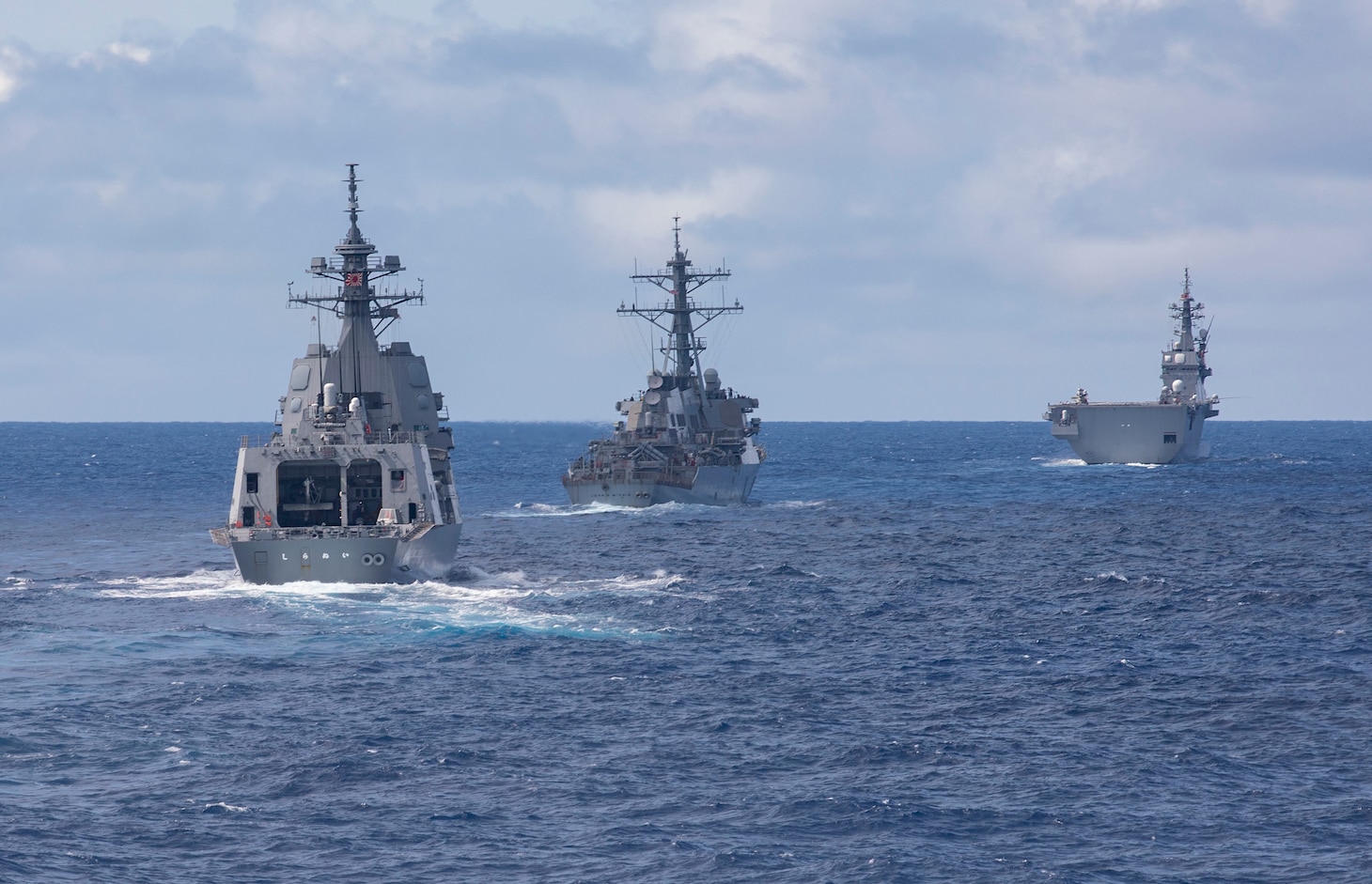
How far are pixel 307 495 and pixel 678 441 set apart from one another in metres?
41.4

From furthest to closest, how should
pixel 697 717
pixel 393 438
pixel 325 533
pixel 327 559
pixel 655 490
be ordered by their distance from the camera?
pixel 655 490 < pixel 393 438 < pixel 325 533 < pixel 327 559 < pixel 697 717

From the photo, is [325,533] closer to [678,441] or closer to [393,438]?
[393,438]

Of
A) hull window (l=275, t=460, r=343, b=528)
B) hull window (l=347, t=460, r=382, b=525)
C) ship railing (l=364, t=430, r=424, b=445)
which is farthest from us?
hull window (l=347, t=460, r=382, b=525)

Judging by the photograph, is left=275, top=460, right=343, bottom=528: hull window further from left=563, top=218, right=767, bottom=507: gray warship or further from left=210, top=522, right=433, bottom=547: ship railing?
left=563, top=218, right=767, bottom=507: gray warship

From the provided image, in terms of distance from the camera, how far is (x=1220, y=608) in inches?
1921

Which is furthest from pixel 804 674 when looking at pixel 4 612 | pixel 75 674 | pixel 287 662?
pixel 4 612

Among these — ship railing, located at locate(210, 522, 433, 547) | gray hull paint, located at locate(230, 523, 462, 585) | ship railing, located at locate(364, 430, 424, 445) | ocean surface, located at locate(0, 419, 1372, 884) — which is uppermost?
ship railing, located at locate(364, 430, 424, 445)

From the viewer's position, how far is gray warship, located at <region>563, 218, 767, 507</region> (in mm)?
90500

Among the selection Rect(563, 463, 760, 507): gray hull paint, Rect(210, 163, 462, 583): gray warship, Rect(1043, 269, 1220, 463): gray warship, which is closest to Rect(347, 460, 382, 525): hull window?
Rect(210, 163, 462, 583): gray warship

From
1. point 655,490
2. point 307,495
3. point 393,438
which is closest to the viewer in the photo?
point 307,495

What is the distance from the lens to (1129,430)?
13525 cm

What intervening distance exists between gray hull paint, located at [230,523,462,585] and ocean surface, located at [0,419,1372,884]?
19.7 inches

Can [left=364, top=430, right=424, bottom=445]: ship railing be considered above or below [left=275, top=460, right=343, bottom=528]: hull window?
above

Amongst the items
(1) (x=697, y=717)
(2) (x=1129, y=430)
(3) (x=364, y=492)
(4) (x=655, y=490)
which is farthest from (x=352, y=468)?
(2) (x=1129, y=430)
